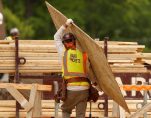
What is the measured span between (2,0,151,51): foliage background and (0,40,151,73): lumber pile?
3002 cm

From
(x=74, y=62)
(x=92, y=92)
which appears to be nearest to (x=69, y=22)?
(x=74, y=62)

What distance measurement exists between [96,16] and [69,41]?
35497 millimetres

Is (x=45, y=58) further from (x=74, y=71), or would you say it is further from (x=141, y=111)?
(x=74, y=71)

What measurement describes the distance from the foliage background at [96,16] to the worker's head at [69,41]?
3318 centimetres

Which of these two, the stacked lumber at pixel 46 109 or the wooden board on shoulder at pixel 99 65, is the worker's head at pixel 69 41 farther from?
the stacked lumber at pixel 46 109

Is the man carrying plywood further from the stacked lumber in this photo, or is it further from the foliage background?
the foliage background

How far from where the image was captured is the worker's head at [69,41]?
50.3 feet

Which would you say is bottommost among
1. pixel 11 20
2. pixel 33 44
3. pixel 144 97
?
pixel 144 97

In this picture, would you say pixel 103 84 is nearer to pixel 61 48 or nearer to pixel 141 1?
pixel 61 48

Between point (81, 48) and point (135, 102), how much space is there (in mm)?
3106

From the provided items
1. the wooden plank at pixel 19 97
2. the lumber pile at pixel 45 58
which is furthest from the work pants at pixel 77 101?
the lumber pile at pixel 45 58

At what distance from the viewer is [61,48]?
1573cm

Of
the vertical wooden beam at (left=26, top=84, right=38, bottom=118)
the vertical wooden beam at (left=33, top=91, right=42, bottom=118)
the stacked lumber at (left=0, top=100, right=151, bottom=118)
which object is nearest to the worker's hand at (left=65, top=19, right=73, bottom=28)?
the vertical wooden beam at (left=26, top=84, right=38, bottom=118)

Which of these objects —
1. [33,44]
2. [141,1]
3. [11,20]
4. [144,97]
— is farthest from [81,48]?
[141,1]
